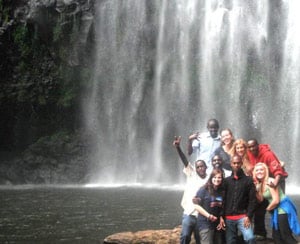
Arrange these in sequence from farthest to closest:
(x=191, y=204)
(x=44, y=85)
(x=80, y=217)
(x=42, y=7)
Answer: (x=44, y=85), (x=42, y=7), (x=80, y=217), (x=191, y=204)

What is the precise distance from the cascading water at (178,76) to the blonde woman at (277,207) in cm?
1927

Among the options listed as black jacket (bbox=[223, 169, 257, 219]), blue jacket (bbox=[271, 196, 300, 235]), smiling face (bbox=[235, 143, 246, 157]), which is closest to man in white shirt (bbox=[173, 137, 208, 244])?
black jacket (bbox=[223, 169, 257, 219])

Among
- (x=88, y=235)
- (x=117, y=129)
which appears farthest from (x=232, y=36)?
(x=88, y=235)

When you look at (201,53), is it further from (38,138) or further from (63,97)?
(38,138)

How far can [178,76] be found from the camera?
91.3 feet

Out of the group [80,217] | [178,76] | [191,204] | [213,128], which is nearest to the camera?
[191,204]

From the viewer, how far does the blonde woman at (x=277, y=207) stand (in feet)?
21.8

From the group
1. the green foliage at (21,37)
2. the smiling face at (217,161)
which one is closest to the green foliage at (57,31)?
the green foliage at (21,37)

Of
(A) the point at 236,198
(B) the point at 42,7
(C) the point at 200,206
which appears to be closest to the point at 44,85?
(B) the point at 42,7

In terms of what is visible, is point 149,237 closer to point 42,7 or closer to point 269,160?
point 269,160

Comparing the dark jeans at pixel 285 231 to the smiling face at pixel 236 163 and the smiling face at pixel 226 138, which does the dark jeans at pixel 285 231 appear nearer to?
the smiling face at pixel 236 163

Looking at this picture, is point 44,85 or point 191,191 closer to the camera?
point 191,191

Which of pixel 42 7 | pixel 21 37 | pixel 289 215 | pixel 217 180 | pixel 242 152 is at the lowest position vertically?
pixel 289 215

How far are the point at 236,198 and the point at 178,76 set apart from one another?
21.8 meters
